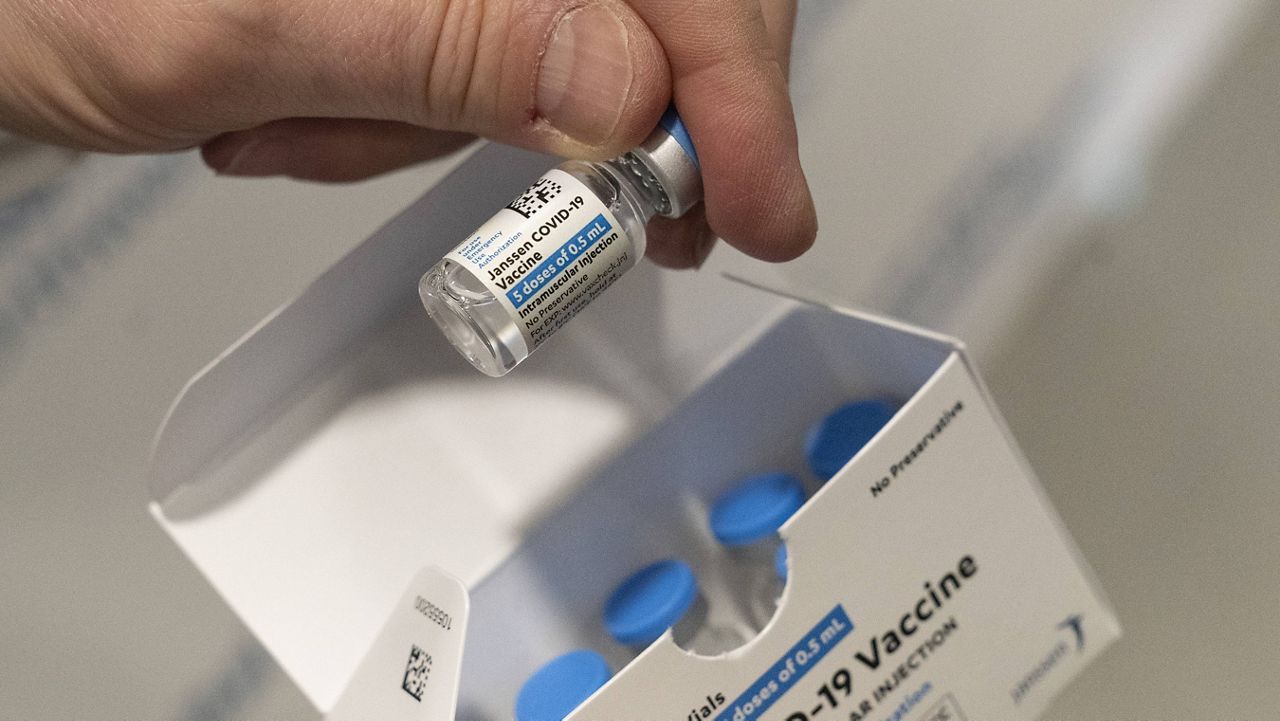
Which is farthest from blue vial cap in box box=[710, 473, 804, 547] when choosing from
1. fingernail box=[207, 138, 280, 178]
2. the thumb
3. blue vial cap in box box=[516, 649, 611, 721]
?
fingernail box=[207, 138, 280, 178]

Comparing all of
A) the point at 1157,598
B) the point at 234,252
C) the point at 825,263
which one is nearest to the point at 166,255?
the point at 234,252

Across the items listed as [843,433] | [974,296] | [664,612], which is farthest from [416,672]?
[974,296]

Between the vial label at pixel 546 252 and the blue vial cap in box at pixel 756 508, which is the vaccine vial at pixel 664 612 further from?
the vial label at pixel 546 252

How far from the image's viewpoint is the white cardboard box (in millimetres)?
545

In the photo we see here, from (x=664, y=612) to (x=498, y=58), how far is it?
0.32 m

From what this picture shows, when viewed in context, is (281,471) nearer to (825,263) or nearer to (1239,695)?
(825,263)

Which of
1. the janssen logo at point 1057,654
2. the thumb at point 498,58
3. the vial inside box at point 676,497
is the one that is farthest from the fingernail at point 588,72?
the janssen logo at point 1057,654

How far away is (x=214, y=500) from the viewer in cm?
62

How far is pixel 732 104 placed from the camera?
0.55 m

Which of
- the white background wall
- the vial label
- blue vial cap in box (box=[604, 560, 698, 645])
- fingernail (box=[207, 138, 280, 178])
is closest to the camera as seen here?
the vial label

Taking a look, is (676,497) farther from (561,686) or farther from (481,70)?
(481,70)

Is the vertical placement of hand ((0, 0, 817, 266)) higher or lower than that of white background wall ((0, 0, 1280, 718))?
higher

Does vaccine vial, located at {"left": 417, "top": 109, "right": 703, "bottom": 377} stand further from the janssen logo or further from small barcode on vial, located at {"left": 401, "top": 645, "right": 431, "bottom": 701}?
the janssen logo

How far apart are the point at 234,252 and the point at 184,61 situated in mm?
319
